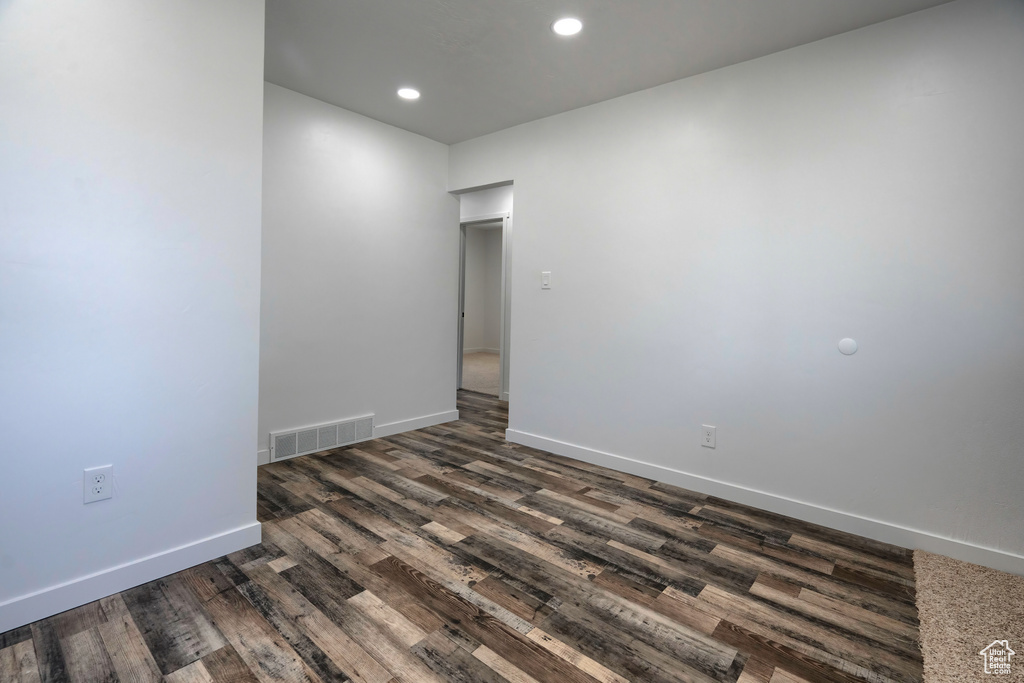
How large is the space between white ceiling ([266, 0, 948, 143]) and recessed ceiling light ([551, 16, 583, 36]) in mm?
43

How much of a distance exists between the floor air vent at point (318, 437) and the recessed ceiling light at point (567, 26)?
2942mm

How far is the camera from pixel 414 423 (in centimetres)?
430

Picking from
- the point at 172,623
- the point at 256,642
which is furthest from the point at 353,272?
the point at 256,642

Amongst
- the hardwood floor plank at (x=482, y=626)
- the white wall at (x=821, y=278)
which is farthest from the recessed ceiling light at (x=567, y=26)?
the hardwood floor plank at (x=482, y=626)

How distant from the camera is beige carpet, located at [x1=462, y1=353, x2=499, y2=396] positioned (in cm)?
659

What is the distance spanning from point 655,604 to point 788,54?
2.79 metres

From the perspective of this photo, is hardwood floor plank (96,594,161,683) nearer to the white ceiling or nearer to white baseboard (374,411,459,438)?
white baseboard (374,411,459,438)

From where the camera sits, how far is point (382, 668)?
4.98 ft

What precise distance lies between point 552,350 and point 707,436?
1269mm

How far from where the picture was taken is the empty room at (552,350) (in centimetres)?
167

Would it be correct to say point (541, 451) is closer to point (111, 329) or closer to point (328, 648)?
point (328, 648)

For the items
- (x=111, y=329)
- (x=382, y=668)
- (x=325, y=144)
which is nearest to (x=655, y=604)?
(x=382, y=668)

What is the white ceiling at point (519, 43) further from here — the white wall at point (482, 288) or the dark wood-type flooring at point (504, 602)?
the white wall at point (482, 288)

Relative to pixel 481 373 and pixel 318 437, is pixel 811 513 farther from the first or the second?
pixel 481 373
